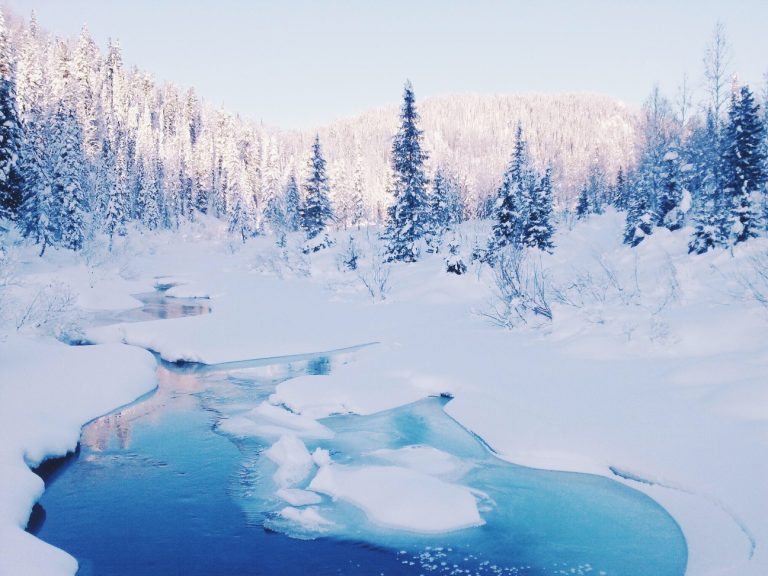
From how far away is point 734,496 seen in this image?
6.89m

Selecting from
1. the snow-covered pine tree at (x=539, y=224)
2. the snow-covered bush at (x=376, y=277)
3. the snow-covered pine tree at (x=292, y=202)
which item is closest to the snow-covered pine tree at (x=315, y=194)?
the snow-covered bush at (x=376, y=277)

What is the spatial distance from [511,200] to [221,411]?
1012 inches

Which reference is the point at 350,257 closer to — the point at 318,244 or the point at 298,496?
the point at 318,244

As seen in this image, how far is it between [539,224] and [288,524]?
31585 mm

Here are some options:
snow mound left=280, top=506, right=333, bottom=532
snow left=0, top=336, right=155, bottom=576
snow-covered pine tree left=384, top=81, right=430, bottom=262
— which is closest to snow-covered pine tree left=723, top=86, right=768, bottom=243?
snow-covered pine tree left=384, top=81, right=430, bottom=262

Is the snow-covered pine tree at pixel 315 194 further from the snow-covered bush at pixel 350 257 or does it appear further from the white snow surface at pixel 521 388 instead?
the white snow surface at pixel 521 388

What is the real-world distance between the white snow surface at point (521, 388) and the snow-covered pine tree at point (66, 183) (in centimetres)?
2330

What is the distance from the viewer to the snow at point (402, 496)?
7.43 m

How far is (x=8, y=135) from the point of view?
25.6 meters

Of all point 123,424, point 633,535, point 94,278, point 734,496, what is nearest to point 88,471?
point 123,424

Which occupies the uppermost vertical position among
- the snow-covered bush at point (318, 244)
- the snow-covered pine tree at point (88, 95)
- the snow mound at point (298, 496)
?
the snow-covered pine tree at point (88, 95)

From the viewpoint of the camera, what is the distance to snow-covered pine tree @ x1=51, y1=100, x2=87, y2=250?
3706cm

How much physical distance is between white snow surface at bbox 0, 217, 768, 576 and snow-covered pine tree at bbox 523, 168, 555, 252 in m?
14.2

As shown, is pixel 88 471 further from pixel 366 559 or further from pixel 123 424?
pixel 366 559
